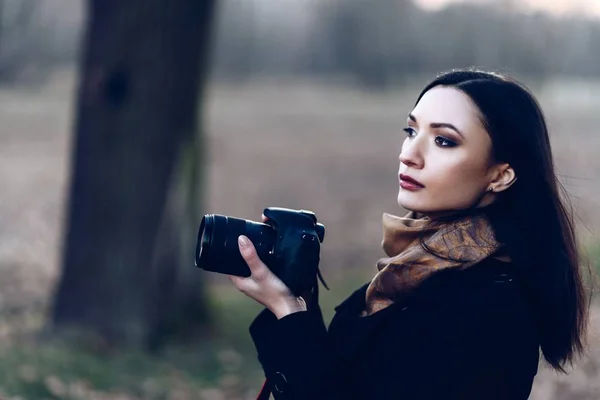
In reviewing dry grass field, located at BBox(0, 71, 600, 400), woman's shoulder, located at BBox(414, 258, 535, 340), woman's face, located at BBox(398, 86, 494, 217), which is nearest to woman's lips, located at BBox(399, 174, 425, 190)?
woman's face, located at BBox(398, 86, 494, 217)

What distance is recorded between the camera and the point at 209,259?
207 centimetres

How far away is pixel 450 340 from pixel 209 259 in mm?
619

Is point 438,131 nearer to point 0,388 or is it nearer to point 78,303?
point 0,388

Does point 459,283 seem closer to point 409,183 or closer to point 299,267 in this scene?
point 409,183

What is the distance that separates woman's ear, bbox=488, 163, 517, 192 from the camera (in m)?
1.96

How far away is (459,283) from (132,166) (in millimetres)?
4310

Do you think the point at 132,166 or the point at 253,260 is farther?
the point at 132,166

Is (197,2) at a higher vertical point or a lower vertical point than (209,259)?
higher

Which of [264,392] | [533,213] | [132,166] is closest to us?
[533,213]

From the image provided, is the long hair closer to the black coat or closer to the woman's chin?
the black coat

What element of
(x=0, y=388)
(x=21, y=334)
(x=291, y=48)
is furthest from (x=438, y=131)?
(x=291, y=48)

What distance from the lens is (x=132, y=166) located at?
233 inches

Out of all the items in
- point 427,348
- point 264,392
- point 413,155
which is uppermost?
point 413,155

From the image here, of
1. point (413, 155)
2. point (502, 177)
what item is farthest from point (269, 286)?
point (502, 177)
